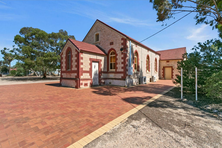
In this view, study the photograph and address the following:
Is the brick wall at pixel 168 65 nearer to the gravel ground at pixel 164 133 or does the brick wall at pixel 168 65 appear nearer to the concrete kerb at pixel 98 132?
the gravel ground at pixel 164 133

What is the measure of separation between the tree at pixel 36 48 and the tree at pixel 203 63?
78.1ft

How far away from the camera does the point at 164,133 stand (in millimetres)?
A: 2928

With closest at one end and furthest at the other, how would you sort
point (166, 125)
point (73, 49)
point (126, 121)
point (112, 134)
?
point (112, 134), point (166, 125), point (126, 121), point (73, 49)

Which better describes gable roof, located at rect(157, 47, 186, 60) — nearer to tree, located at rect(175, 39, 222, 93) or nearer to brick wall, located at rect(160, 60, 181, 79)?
brick wall, located at rect(160, 60, 181, 79)

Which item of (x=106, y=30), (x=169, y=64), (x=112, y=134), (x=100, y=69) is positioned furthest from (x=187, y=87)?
(x=169, y=64)

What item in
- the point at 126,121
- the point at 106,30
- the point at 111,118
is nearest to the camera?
the point at 126,121

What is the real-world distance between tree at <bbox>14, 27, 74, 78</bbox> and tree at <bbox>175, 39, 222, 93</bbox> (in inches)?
937

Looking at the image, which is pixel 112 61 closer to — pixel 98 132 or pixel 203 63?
pixel 203 63

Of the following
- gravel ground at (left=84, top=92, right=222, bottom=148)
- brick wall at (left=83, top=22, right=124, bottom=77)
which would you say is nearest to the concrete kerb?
gravel ground at (left=84, top=92, right=222, bottom=148)

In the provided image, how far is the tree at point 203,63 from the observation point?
6.69 m

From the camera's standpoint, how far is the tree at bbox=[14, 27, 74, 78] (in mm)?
21906

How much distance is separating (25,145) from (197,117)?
568 cm

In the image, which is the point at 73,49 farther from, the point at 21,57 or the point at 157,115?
the point at 21,57

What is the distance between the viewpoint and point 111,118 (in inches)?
154
